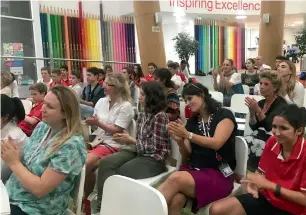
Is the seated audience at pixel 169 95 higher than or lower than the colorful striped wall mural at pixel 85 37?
lower

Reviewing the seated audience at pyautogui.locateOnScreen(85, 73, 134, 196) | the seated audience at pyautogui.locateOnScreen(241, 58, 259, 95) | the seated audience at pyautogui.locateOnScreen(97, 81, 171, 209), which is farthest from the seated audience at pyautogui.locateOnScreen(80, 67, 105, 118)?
the seated audience at pyautogui.locateOnScreen(241, 58, 259, 95)

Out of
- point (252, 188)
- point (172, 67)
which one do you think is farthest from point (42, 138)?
point (172, 67)

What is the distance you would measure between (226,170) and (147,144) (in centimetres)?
67

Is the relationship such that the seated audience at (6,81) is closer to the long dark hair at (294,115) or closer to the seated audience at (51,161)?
the seated audience at (51,161)

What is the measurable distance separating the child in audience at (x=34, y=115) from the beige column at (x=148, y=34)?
3.57 m

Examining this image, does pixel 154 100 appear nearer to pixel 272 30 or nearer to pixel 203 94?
pixel 203 94

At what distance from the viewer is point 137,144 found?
2.69 meters

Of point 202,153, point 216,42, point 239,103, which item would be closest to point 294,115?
point 202,153

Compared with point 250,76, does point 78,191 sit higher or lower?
lower

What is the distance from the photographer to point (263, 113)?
2.92 m

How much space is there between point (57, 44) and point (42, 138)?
5834mm

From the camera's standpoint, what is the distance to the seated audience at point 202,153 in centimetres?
216

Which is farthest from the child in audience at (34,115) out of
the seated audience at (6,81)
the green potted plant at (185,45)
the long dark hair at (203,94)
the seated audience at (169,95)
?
the green potted plant at (185,45)

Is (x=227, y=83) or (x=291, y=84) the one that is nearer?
(x=291, y=84)
